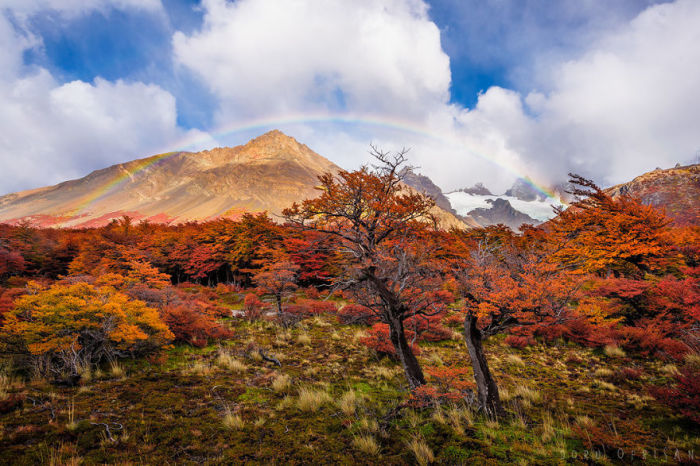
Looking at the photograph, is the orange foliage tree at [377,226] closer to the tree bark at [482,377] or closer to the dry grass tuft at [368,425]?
the tree bark at [482,377]

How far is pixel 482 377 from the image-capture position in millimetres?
7309

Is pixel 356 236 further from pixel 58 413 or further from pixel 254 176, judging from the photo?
pixel 254 176

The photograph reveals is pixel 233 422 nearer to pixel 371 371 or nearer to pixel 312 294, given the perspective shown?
pixel 371 371

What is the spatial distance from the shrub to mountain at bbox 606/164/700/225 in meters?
71.8

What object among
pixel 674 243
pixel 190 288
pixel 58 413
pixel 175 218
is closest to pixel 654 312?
pixel 674 243

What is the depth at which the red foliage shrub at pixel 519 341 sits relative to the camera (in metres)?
15.4

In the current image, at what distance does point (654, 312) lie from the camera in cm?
1398

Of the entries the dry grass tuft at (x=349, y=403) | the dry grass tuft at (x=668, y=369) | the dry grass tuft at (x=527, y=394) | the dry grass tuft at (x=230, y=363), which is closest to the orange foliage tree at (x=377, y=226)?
the dry grass tuft at (x=349, y=403)

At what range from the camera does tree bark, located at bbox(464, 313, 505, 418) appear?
710cm

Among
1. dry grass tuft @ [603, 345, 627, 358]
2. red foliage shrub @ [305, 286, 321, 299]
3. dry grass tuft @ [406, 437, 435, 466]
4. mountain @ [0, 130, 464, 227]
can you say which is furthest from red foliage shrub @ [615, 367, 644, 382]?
mountain @ [0, 130, 464, 227]

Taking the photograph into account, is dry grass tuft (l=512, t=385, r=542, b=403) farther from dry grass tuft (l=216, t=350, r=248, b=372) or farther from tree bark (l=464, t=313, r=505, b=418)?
dry grass tuft (l=216, t=350, r=248, b=372)

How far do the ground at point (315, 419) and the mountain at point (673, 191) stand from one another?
197 ft

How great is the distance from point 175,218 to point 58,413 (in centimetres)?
15082

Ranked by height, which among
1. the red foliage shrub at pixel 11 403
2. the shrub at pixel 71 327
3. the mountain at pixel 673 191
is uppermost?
the mountain at pixel 673 191
